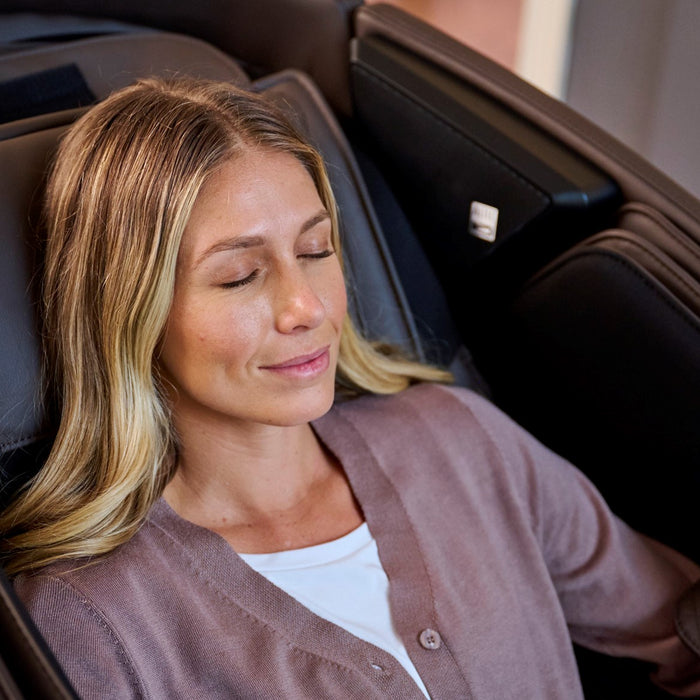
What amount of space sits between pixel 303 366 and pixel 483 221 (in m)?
0.46

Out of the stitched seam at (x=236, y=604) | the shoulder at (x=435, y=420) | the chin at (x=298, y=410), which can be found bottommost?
the stitched seam at (x=236, y=604)

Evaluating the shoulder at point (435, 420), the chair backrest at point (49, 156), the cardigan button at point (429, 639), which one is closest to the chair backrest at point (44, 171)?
the chair backrest at point (49, 156)

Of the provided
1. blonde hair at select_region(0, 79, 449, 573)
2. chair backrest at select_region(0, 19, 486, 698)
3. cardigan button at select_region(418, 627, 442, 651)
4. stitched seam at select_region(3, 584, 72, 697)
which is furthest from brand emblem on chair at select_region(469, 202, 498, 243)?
stitched seam at select_region(3, 584, 72, 697)

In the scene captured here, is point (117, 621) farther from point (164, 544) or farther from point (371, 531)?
point (371, 531)

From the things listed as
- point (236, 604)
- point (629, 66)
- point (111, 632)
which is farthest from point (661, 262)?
point (629, 66)

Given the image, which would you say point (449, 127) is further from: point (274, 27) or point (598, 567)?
point (598, 567)

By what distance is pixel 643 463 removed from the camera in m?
1.21

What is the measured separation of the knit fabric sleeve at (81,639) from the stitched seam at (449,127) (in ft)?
2.43

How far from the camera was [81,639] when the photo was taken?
87 cm

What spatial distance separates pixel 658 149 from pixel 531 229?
817 mm

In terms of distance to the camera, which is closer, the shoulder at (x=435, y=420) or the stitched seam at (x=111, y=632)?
the stitched seam at (x=111, y=632)

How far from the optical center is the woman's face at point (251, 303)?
93cm

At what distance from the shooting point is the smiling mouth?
959mm

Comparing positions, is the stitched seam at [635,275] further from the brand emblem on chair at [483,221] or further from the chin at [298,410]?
the chin at [298,410]
